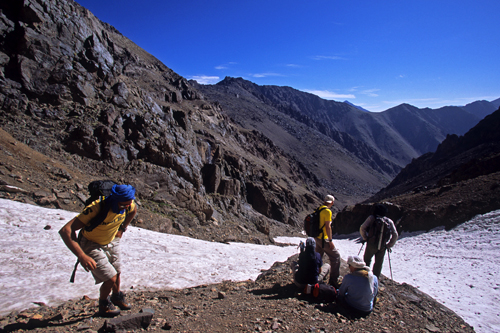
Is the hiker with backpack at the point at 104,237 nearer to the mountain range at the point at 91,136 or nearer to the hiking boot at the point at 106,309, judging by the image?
the hiking boot at the point at 106,309

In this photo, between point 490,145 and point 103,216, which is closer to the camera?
point 103,216

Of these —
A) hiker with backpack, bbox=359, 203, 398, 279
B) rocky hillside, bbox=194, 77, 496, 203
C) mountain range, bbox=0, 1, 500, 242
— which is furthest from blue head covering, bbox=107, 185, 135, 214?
rocky hillside, bbox=194, 77, 496, 203

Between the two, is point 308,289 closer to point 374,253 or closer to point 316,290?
point 316,290

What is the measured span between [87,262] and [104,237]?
16.7 inches

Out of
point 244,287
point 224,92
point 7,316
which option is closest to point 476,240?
point 244,287

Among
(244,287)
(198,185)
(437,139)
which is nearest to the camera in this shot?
(244,287)

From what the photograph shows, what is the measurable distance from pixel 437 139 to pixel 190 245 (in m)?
216

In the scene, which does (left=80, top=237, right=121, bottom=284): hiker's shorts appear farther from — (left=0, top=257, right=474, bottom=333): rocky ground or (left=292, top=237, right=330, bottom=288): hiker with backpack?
(left=292, top=237, right=330, bottom=288): hiker with backpack

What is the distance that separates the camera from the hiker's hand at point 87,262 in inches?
124

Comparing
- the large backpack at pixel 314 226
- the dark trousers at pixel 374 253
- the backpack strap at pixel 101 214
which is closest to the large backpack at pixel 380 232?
the dark trousers at pixel 374 253

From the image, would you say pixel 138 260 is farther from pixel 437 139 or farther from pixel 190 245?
pixel 437 139

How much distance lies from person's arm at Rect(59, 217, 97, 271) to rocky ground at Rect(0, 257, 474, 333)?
79 cm

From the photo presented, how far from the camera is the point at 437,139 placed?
594 feet

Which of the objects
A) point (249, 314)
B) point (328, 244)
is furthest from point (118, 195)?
point (328, 244)
